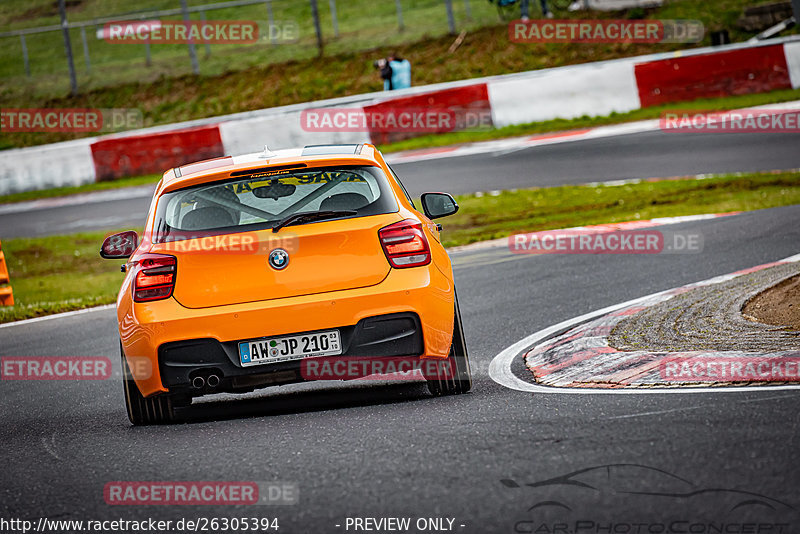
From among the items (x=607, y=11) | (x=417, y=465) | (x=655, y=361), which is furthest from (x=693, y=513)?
(x=607, y=11)

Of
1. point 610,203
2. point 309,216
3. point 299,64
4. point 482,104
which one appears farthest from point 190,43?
point 309,216

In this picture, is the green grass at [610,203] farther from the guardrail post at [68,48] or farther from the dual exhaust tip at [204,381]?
the guardrail post at [68,48]

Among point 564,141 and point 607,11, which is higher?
point 607,11

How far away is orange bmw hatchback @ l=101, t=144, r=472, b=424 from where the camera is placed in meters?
6.55

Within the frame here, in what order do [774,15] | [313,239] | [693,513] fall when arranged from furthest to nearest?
[774,15] → [313,239] → [693,513]

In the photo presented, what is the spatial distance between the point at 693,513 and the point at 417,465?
55.0 inches

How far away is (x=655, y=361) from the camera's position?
710cm

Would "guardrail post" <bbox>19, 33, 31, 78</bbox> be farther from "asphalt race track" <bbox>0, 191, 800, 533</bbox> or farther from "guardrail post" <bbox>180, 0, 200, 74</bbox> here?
"asphalt race track" <bbox>0, 191, 800, 533</bbox>

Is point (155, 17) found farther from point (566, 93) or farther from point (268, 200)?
point (268, 200)

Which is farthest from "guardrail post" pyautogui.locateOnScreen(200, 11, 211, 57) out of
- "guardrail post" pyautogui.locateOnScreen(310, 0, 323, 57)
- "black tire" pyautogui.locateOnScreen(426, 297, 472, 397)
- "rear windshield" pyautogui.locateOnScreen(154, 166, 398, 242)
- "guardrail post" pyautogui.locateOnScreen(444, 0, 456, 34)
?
"black tire" pyautogui.locateOnScreen(426, 297, 472, 397)

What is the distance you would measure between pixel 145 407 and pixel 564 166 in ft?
43.1

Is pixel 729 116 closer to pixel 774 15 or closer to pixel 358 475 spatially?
pixel 774 15

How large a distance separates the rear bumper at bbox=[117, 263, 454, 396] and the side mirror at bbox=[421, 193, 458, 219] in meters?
1.16

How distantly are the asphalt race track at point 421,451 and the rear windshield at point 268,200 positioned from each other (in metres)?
1.13
